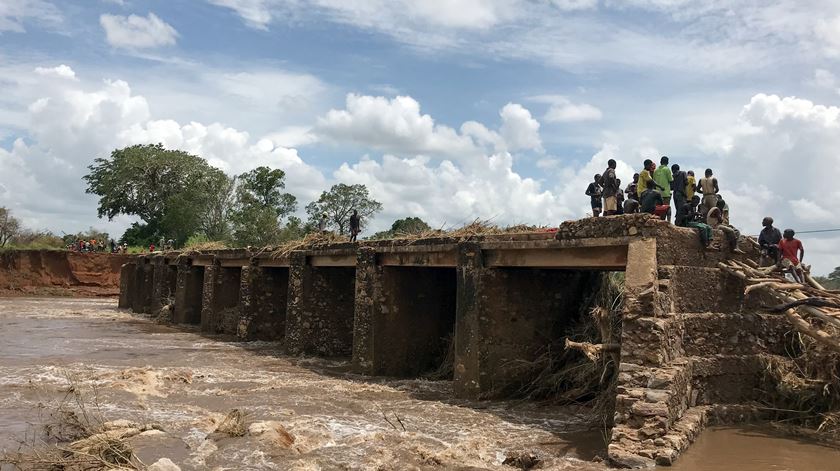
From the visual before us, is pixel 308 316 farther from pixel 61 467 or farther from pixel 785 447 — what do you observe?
pixel 785 447

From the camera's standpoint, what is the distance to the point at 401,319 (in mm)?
13086

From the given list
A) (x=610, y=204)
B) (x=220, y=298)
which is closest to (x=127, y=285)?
(x=220, y=298)

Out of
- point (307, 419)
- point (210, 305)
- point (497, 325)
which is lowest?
point (307, 419)

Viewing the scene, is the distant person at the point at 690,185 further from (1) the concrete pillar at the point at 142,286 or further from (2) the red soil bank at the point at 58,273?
(2) the red soil bank at the point at 58,273

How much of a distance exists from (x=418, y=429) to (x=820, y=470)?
15.2ft

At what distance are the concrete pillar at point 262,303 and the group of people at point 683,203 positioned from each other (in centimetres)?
1009

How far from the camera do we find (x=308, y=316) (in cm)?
1573

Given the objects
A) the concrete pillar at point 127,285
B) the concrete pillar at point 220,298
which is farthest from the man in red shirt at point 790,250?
the concrete pillar at point 127,285

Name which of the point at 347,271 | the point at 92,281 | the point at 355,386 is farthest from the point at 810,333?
the point at 92,281

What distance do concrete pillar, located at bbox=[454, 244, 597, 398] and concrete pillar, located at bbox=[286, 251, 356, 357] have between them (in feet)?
18.3

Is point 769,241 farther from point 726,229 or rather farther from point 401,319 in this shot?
point 401,319

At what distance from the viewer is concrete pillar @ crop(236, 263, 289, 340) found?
18.5 metres

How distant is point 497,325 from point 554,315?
1.28 metres

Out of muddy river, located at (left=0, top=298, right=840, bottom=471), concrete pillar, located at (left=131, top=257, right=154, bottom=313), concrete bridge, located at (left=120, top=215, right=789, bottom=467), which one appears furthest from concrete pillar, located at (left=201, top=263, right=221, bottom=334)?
concrete pillar, located at (left=131, top=257, right=154, bottom=313)
